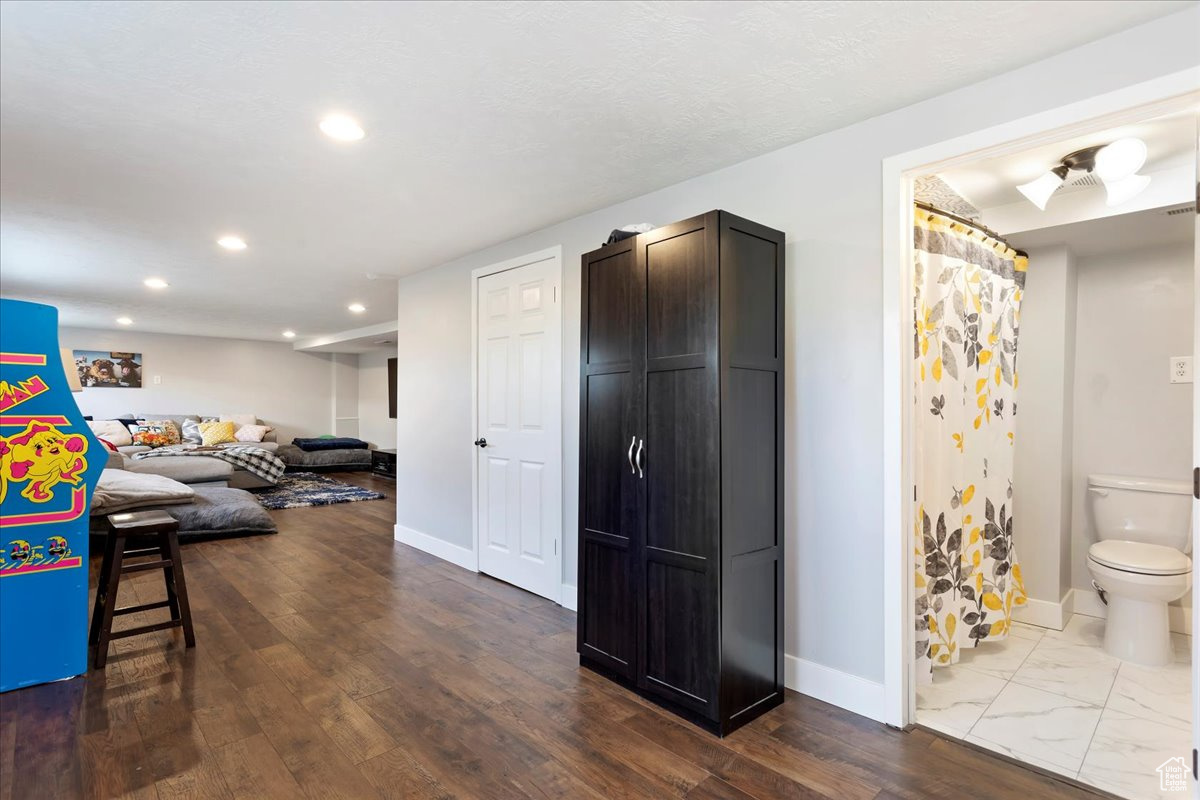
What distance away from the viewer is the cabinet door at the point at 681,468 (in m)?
2.16

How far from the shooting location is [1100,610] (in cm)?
328

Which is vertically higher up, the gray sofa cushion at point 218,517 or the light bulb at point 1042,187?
the light bulb at point 1042,187

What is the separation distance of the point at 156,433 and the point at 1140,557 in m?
10.5

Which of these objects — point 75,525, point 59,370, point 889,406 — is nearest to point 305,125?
point 59,370

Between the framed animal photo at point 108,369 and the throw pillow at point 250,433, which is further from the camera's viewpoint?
the throw pillow at point 250,433

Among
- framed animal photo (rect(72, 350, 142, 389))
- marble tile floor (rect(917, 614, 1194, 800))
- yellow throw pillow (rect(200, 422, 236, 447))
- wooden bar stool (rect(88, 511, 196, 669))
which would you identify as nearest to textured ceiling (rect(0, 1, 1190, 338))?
wooden bar stool (rect(88, 511, 196, 669))

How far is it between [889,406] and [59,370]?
3492 millimetres

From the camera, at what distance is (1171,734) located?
2.13 metres

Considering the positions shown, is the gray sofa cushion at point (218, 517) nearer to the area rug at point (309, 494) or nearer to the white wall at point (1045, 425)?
the area rug at point (309, 494)

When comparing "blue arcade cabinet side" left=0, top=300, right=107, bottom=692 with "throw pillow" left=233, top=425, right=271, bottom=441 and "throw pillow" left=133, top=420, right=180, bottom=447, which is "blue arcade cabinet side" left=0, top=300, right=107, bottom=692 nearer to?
"throw pillow" left=133, top=420, right=180, bottom=447

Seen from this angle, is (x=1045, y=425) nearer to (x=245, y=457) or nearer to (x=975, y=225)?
(x=975, y=225)

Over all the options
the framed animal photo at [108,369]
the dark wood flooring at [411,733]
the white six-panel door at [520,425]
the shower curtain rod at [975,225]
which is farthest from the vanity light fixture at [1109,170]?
the framed animal photo at [108,369]

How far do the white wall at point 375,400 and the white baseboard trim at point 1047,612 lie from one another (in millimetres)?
9365
